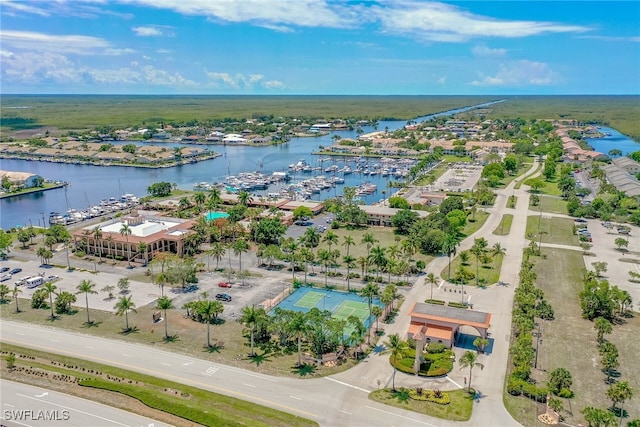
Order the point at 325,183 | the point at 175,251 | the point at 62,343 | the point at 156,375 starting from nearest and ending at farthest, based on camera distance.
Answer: the point at 156,375 → the point at 62,343 → the point at 175,251 → the point at 325,183

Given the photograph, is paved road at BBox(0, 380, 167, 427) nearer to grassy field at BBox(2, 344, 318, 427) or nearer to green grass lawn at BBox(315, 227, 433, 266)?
grassy field at BBox(2, 344, 318, 427)

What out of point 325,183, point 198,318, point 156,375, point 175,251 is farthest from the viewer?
point 325,183

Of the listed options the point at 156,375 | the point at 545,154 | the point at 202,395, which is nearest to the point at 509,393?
the point at 202,395

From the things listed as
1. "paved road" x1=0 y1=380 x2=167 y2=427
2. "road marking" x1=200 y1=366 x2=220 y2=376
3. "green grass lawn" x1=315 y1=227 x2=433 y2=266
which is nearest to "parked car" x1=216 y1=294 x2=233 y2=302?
"road marking" x1=200 y1=366 x2=220 y2=376

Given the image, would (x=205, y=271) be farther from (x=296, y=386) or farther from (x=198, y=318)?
(x=296, y=386)

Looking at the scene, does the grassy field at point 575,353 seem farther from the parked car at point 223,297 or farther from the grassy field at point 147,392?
the parked car at point 223,297

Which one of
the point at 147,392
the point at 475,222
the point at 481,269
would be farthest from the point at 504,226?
the point at 147,392
